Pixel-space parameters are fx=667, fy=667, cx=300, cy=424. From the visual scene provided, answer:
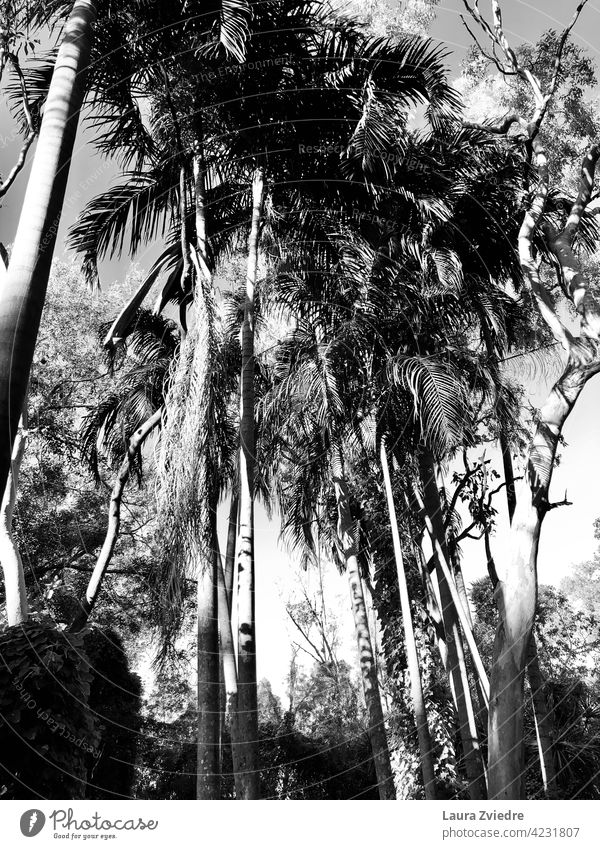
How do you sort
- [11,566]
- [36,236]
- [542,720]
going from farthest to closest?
[542,720], [11,566], [36,236]

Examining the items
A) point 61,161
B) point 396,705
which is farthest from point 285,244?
point 396,705

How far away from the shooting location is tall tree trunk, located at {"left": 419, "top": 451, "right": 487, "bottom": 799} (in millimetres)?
8922

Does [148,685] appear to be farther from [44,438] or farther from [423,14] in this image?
[423,14]

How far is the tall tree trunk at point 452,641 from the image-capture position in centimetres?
892

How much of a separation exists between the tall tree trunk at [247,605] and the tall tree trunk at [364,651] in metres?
3.02

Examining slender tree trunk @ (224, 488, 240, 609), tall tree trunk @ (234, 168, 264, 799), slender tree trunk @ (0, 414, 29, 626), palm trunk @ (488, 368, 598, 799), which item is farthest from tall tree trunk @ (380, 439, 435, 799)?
slender tree trunk @ (0, 414, 29, 626)

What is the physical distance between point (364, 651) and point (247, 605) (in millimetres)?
4697

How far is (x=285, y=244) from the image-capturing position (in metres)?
9.70

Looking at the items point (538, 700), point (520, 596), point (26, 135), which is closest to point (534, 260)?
point (520, 596)

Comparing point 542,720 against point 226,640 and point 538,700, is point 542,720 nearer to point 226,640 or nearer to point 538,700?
point 538,700

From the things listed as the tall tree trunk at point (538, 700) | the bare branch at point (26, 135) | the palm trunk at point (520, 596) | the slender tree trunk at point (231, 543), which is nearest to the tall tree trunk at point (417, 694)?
the tall tree trunk at point (538, 700)

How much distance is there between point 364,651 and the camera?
10383 mm

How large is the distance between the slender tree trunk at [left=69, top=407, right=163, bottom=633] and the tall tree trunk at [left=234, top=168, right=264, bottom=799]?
2438mm
